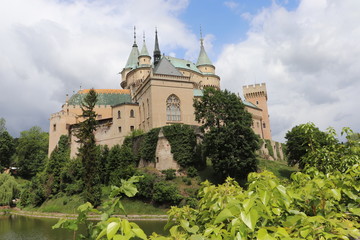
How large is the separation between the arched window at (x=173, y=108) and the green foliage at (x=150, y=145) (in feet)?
15.6

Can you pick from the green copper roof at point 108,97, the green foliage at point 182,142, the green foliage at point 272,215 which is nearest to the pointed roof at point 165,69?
the green foliage at point 182,142

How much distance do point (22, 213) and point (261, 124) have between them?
50.6 meters

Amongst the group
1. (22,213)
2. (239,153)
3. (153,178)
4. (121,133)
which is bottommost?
(22,213)

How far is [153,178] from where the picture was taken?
35125mm

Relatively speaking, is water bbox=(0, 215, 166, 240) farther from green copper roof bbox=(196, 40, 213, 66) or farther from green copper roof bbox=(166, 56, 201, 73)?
green copper roof bbox=(196, 40, 213, 66)

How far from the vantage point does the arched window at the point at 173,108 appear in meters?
45.3

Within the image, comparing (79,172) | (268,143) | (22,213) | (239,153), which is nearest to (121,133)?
(79,172)

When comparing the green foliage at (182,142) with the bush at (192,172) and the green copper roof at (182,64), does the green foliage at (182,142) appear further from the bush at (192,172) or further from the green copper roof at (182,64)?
the green copper roof at (182,64)

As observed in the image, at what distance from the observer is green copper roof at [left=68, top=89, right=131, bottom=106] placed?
60.9 meters

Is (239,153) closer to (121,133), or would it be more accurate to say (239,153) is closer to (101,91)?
(121,133)

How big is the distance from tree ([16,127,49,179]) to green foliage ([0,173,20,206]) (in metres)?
16.3

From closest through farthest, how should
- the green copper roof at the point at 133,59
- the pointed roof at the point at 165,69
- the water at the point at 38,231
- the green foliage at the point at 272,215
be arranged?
the green foliage at the point at 272,215 < the water at the point at 38,231 < the pointed roof at the point at 165,69 < the green copper roof at the point at 133,59

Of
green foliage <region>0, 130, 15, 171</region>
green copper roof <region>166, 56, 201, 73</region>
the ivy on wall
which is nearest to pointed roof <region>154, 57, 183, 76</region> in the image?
green copper roof <region>166, 56, 201, 73</region>

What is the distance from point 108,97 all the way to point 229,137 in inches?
1448
